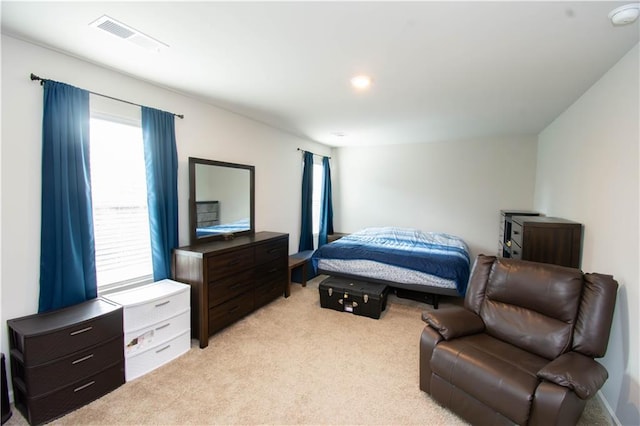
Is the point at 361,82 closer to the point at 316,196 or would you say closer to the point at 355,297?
the point at 355,297

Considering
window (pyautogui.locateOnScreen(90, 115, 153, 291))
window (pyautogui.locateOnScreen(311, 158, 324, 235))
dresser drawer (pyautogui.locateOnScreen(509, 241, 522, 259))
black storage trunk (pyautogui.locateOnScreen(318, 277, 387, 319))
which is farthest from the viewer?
window (pyautogui.locateOnScreen(311, 158, 324, 235))

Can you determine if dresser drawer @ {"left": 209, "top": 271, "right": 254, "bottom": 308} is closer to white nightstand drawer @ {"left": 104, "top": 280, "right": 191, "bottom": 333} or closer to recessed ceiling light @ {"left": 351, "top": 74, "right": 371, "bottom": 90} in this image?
white nightstand drawer @ {"left": 104, "top": 280, "right": 191, "bottom": 333}

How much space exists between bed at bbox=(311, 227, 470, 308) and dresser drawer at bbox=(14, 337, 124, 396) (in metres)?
2.52

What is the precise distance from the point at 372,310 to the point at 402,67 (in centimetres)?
257

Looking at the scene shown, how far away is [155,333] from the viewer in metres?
2.30

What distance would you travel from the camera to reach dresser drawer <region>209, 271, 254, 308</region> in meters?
2.69

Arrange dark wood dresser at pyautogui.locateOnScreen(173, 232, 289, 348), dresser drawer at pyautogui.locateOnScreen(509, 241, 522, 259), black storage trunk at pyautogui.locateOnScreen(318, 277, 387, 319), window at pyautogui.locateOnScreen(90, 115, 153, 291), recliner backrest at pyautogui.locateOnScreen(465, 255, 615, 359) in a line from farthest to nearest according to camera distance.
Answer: black storage trunk at pyautogui.locateOnScreen(318, 277, 387, 319) < dresser drawer at pyautogui.locateOnScreen(509, 241, 522, 259) < dark wood dresser at pyautogui.locateOnScreen(173, 232, 289, 348) < window at pyautogui.locateOnScreen(90, 115, 153, 291) < recliner backrest at pyautogui.locateOnScreen(465, 255, 615, 359)

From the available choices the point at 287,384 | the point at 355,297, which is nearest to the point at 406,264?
the point at 355,297

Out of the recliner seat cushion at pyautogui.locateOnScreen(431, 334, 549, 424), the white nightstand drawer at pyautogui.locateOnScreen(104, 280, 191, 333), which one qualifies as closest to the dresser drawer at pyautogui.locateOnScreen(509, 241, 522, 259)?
the recliner seat cushion at pyautogui.locateOnScreen(431, 334, 549, 424)

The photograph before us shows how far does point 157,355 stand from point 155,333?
19cm

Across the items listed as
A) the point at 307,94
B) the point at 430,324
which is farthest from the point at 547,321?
the point at 307,94

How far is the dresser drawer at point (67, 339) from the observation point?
1669 mm

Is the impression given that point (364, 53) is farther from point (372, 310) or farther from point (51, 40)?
point (372, 310)

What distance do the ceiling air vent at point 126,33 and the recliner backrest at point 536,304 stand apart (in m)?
3.03
